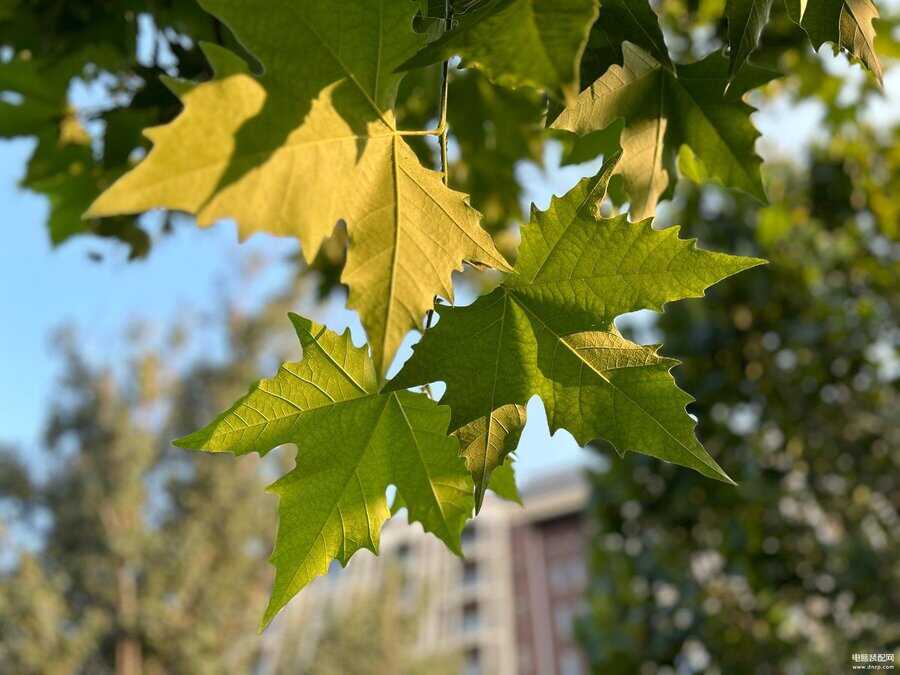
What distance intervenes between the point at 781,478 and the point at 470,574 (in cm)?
1872

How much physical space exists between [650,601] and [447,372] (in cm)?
245

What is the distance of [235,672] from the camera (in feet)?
30.9

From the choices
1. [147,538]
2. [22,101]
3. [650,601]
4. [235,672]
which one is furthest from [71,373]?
[22,101]

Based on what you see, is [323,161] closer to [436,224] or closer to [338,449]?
[436,224]

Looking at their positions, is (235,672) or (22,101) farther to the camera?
(235,672)

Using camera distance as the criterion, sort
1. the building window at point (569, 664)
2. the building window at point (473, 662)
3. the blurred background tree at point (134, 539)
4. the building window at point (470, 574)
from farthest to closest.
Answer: the building window at point (470, 574)
the building window at point (473, 662)
the building window at point (569, 664)
the blurred background tree at point (134, 539)

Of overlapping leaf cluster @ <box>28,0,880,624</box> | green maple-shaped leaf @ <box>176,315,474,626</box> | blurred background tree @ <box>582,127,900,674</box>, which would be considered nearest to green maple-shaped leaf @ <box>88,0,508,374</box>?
overlapping leaf cluster @ <box>28,0,880,624</box>

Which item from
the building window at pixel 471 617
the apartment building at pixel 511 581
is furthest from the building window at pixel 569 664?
the building window at pixel 471 617

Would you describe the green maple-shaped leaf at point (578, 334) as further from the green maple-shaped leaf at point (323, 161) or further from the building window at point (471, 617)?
the building window at point (471, 617)

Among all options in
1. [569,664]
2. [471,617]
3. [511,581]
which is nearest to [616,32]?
[569,664]

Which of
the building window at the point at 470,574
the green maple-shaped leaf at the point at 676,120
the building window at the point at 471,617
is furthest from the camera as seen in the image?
the building window at the point at 470,574

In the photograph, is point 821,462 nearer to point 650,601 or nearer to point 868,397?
point 868,397

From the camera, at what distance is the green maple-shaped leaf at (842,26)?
1.41ft

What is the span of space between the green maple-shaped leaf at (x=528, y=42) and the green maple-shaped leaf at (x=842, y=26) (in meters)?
0.19
